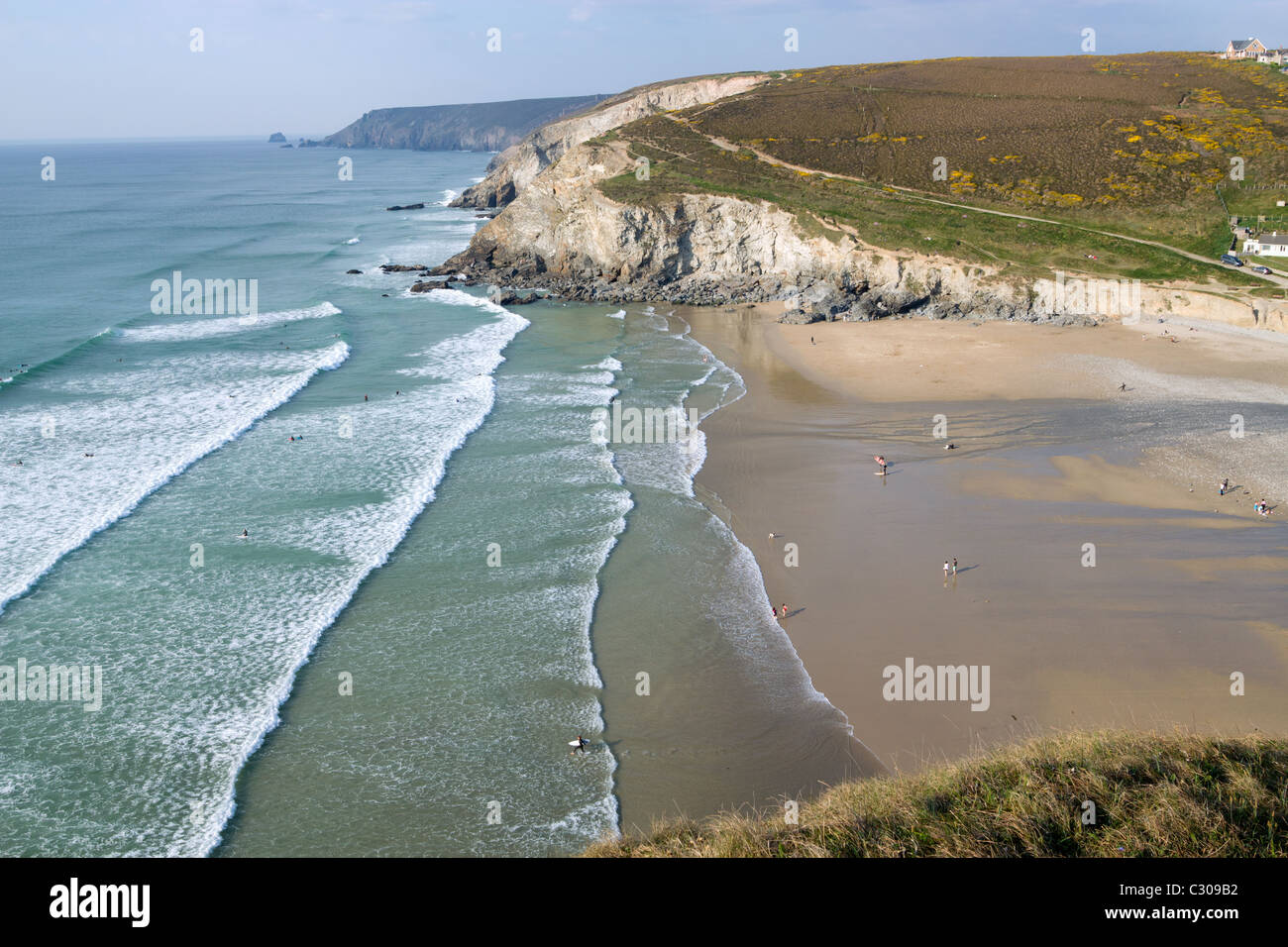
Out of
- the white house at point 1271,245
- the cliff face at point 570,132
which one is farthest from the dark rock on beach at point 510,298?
the cliff face at point 570,132

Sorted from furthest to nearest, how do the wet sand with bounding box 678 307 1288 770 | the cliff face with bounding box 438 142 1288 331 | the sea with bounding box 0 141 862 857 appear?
the cliff face with bounding box 438 142 1288 331
the wet sand with bounding box 678 307 1288 770
the sea with bounding box 0 141 862 857

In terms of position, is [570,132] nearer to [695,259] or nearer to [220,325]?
[695,259]

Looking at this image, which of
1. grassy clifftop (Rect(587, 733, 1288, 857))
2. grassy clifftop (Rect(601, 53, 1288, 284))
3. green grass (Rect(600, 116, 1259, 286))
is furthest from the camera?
grassy clifftop (Rect(601, 53, 1288, 284))

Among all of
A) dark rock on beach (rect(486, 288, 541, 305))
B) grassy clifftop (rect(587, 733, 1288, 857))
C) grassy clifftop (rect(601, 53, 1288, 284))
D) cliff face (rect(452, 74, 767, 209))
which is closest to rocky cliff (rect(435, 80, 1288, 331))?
grassy clifftop (rect(601, 53, 1288, 284))

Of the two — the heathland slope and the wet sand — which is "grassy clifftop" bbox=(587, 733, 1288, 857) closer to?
the wet sand

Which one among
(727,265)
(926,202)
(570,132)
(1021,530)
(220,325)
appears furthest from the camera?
(570,132)

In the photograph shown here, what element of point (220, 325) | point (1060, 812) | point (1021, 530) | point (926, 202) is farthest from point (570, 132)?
point (1060, 812)

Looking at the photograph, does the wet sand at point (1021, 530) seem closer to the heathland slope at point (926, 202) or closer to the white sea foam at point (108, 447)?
the heathland slope at point (926, 202)
